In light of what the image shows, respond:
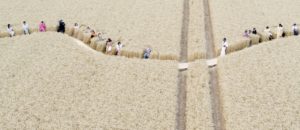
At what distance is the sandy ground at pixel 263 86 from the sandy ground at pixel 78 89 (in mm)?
3265

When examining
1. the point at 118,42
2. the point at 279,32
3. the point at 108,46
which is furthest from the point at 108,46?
the point at 279,32

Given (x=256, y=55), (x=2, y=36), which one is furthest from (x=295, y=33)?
(x=2, y=36)

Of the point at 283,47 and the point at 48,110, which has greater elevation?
the point at 283,47

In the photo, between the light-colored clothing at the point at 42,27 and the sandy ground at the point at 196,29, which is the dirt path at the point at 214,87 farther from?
the light-colored clothing at the point at 42,27

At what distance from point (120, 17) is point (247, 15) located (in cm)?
1107

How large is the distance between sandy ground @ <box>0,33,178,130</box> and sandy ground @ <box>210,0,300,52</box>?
7.73m

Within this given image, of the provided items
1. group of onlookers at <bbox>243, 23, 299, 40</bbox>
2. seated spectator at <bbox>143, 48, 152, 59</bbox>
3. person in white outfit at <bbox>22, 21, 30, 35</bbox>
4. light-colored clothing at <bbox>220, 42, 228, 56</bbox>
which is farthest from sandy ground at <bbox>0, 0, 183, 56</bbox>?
group of onlookers at <bbox>243, 23, 299, 40</bbox>

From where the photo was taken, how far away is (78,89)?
28.3 metres

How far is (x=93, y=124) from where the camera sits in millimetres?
24453

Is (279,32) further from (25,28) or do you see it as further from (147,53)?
(25,28)

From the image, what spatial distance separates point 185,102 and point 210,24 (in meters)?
15.2

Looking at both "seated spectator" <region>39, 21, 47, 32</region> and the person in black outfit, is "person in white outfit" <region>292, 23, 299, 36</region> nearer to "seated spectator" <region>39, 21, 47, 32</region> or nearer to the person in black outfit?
the person in black outfit

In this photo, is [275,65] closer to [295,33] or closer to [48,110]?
[295,33]

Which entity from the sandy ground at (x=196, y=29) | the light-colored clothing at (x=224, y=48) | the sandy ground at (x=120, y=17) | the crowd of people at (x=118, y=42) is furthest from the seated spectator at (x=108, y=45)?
the light-colored clothing at (x=224, y=48)
